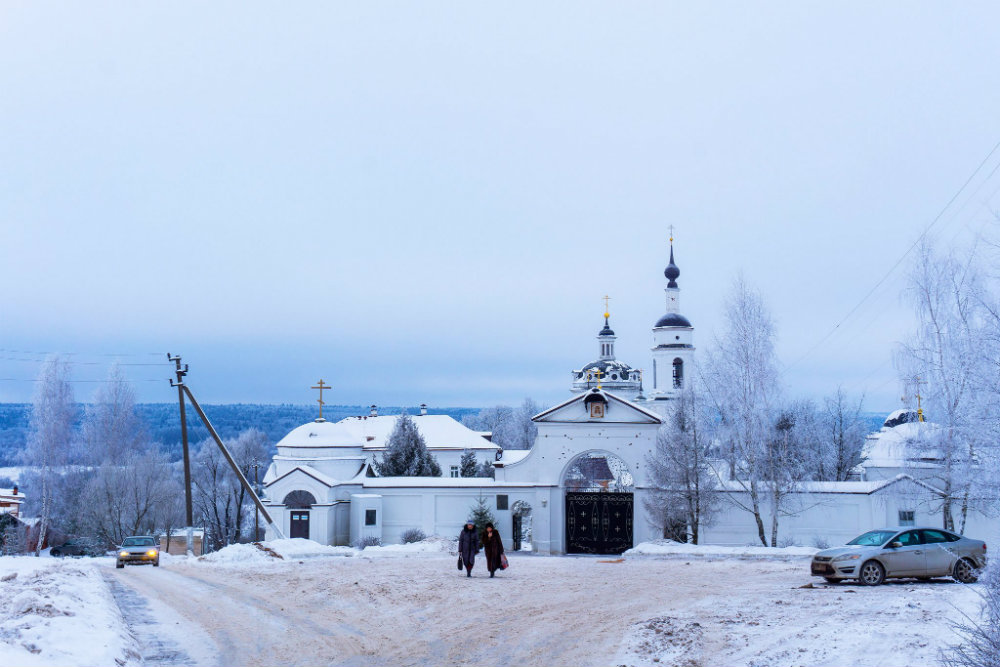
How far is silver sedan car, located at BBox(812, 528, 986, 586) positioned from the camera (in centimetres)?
1680

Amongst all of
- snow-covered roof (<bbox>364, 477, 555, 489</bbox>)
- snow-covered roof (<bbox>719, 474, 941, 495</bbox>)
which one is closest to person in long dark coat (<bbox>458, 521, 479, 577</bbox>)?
snow-covered roof (<bbox>719, 474, 941, 495</bbox>)

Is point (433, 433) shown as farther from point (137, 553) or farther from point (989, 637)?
point (989, 637)

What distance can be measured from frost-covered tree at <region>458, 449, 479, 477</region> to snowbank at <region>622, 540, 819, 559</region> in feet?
130

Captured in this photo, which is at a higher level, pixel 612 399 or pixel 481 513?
pixel 612 399

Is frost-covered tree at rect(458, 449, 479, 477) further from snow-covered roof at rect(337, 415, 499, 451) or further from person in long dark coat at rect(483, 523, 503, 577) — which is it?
person in long dark coat at rect(483, 523, 503, 577)

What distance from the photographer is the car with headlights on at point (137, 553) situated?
85.6 feet

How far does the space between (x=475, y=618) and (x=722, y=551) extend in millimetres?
14540

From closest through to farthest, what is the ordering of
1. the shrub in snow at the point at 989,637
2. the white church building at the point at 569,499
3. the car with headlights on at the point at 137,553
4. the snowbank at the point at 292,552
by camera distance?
the shrub in snow at the point at 989,637 < the car with headlights on at the point at 137,553 < the snowbank at the point at 292,552 < the white church building at the point at 569,499

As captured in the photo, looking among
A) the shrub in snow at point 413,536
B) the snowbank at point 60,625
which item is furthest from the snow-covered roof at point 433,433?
the snowbank at point 60,625

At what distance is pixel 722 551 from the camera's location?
2698 centimetres

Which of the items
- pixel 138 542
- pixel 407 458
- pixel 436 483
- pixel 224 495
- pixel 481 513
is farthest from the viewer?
pixel 224 495

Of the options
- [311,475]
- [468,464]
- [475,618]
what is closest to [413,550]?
[311,475]

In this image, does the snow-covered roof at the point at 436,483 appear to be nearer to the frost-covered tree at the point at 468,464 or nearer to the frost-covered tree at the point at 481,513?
the frost-covered tree at the point at 481,513

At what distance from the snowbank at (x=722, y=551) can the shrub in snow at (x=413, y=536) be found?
11.6m
